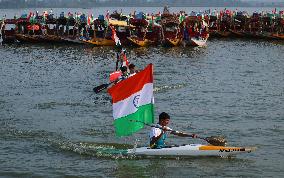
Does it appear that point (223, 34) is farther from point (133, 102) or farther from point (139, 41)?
point (133, 102)

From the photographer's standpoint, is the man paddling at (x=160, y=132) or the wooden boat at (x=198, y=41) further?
the wooden boat at (x=198, y=41)

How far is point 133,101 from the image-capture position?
67.3 ft

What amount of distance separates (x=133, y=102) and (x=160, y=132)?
4.68 feet

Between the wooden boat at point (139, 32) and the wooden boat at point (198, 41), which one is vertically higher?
the wooden boat at point (139, 32)

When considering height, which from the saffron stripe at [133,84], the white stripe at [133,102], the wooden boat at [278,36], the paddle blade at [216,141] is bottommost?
the wooden boat at [278,36]

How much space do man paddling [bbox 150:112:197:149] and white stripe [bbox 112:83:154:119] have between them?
0.81 meters

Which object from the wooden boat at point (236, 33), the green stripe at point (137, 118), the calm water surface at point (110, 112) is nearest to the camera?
the green stripe at point (137, 118)

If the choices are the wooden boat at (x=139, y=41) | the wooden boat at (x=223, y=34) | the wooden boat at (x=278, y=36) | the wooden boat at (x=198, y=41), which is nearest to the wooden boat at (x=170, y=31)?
the wooden boat at (x=198, y=41)

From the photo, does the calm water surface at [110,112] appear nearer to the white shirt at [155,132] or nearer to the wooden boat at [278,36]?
the white shirt at [155,132]

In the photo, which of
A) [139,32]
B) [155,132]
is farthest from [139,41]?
[155,132]

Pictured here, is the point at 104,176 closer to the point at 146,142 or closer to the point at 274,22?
the point at 146,142

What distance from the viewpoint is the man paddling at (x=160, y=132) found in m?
20.1

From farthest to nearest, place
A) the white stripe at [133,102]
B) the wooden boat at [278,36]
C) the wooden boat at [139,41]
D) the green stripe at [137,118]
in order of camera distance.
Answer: the wooden boat at [278,36] < the wooden boat at [139,41] < the green stripe at [137,118] < the white stripe at [133,102]

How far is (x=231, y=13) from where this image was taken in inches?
3258
